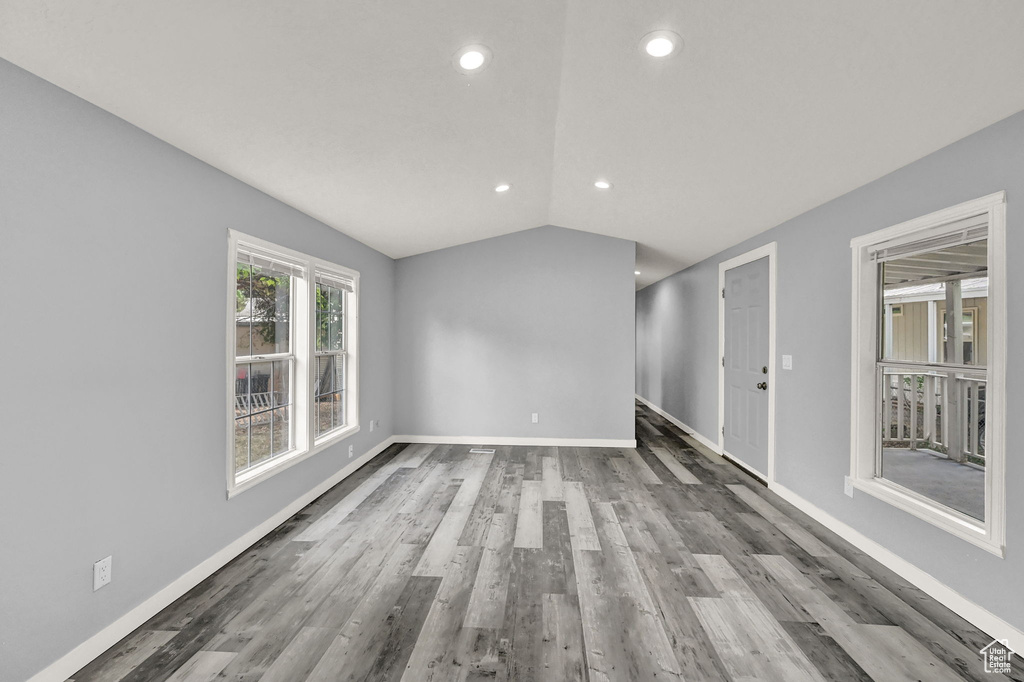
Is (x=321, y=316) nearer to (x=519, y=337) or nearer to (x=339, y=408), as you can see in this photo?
(x=339, y=408)

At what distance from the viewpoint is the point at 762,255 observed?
4.10 metres

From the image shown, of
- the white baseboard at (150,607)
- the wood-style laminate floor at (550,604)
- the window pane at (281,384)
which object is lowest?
the wood-style laminate floor at (550,604)

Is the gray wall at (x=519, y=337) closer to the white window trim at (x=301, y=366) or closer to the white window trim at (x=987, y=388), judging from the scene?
the white window trim at (x=301, y=366)

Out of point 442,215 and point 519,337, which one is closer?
point 442,215

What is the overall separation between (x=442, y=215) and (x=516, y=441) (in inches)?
110

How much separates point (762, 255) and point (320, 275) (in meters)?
3.90

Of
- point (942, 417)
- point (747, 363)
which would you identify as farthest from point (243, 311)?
point (942, 417)

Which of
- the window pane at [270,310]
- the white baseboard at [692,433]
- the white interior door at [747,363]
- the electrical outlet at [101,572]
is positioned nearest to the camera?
the electrical outlet at [101,572]

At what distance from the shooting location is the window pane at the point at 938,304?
297cm

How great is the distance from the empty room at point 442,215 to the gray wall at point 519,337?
4.33 ft

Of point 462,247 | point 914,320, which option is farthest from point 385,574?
point 914,320

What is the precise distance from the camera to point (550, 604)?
2.24 m

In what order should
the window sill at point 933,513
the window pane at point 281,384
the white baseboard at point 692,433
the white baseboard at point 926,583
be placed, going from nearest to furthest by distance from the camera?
1. the white baseboard at point 926,583
2. the window sill at point 933,513
3. the window pane at point 281,384
4. the white baseboard at point 692,433

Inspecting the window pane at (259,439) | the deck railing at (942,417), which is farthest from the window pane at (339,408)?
the deck railing at (942,417)
